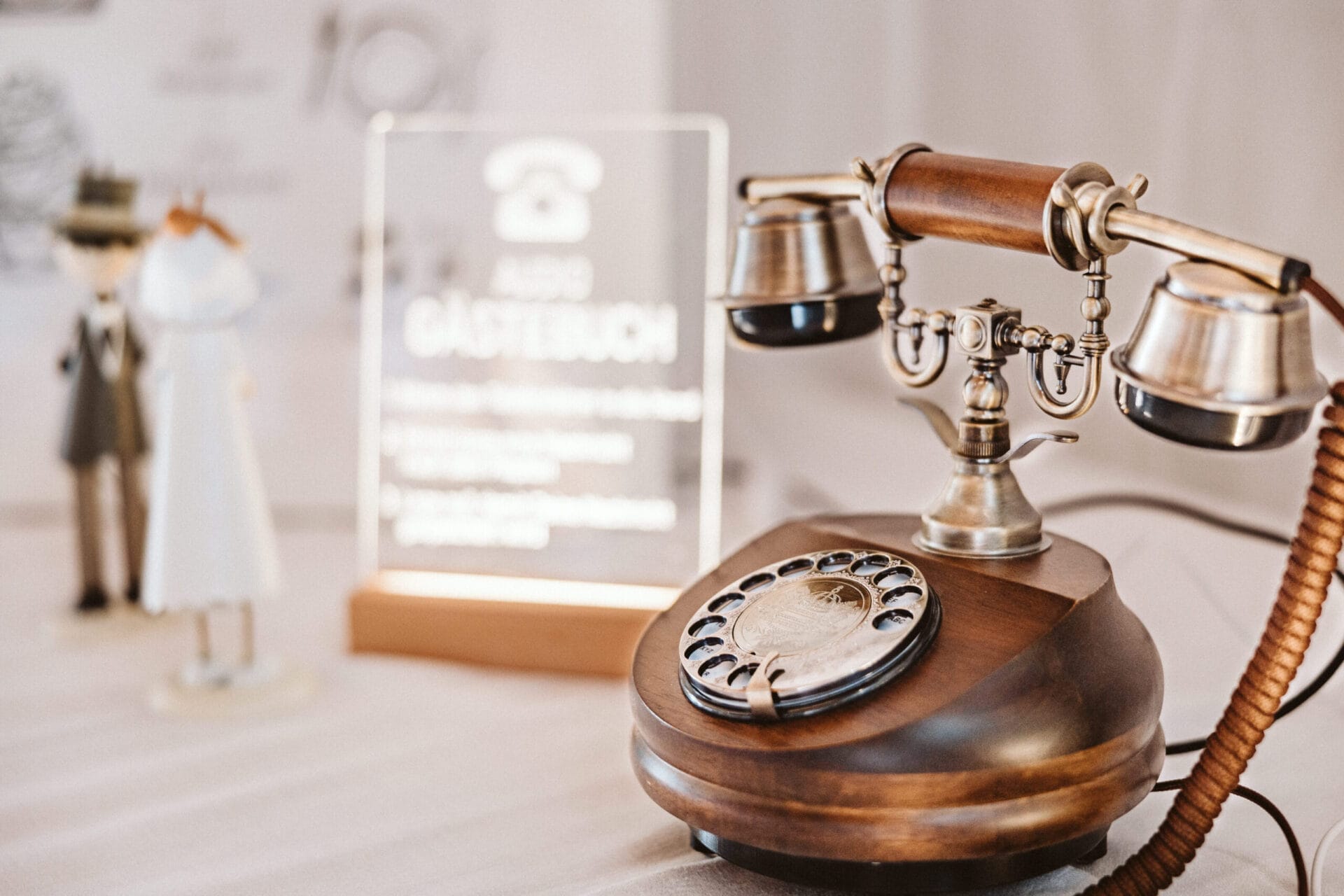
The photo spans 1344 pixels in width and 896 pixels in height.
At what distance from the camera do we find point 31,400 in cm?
170

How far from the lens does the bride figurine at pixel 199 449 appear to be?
3.43 feet

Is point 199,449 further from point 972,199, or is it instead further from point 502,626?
point 972,199

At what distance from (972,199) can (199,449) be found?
2.42ft

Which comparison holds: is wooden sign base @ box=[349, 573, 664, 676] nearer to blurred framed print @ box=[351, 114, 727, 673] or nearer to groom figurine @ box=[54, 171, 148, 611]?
blurred framed print @ box=[351, 114, 727, 673]

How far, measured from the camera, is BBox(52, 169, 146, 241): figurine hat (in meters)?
1.24

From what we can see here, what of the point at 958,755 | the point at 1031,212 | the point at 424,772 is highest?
the point at 1031,212

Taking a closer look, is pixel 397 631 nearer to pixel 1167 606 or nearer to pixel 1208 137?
pixel 1167 606

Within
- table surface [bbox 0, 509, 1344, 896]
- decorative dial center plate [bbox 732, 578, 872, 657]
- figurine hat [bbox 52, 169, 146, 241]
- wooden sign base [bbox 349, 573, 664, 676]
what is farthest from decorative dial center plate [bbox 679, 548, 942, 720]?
figurine hat [bbox 52, 169, 146, 241]

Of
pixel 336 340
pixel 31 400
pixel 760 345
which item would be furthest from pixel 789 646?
pixel 31 400

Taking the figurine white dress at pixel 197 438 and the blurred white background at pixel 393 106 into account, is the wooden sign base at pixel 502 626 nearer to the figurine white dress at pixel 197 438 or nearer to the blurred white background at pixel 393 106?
the figurine white dress at pixel 197 438

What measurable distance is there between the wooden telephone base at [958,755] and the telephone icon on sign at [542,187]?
71 cm

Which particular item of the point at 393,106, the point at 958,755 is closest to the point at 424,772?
the point at 958,755

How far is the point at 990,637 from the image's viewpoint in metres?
0.55

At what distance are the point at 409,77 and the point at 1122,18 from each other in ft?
3.12
